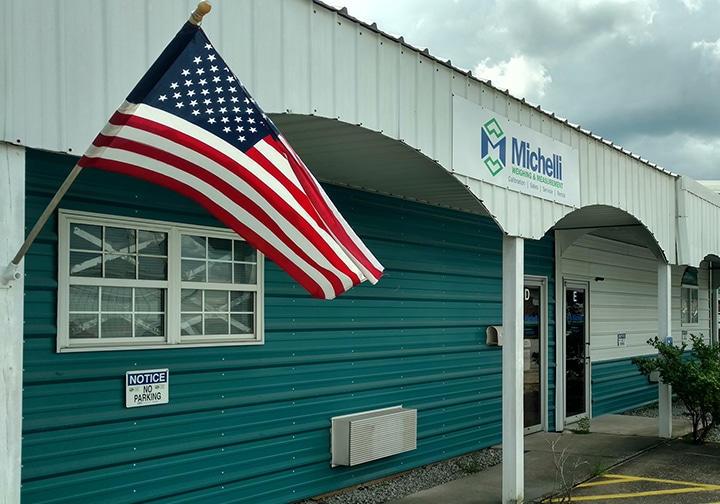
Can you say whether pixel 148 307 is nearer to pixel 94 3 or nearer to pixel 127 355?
pixel 127 355

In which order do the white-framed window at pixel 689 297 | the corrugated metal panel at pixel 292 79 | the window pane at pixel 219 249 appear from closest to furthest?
the corrugated metal panel at pixel 292 79, the window pane at pixel 219 249, the white-framed window at pixel 689 297

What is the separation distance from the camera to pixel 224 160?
10.4 feet

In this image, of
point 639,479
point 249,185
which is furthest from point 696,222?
point 249,185

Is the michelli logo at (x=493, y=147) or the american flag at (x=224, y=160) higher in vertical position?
the michelli logo at (x=493, y=147)

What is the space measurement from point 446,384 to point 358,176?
3.02 metres

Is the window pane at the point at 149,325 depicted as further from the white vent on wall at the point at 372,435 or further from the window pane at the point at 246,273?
the white vent on wall at the point at 372,435

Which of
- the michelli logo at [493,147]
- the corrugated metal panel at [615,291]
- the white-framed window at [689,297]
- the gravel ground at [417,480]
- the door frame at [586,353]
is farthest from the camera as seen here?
the white-framed window at [689,297]

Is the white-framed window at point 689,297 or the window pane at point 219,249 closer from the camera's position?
the window pane at point 219,249

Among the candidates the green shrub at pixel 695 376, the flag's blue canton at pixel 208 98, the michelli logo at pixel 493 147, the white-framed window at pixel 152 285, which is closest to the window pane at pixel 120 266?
the white-framed window at pixel 152 285

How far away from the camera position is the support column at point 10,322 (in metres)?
3.19

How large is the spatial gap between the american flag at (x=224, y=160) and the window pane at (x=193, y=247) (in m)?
2.45

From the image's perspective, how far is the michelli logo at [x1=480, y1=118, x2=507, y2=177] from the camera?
6.38m

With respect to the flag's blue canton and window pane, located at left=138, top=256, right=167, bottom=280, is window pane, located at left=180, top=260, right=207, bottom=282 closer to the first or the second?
window pane, located at left=138, top=256, right=167, bottom=280

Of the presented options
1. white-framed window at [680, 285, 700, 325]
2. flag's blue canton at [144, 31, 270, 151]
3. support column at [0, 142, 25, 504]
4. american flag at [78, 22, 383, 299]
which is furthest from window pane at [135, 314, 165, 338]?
white-framed window at [680, 285, 700, 325]
